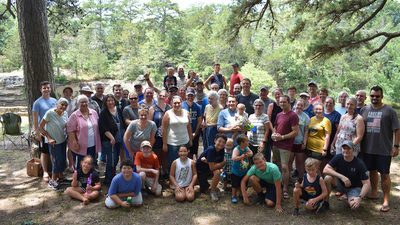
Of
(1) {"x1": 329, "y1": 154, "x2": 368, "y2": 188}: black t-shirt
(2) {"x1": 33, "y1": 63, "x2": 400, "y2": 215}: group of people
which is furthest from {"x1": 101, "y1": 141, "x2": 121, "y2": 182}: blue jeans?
(1) {"x1": 329, "y1": 154, "x2": 368, "y2": 188}: black t-shirt

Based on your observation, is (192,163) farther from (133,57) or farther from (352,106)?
(133,57)

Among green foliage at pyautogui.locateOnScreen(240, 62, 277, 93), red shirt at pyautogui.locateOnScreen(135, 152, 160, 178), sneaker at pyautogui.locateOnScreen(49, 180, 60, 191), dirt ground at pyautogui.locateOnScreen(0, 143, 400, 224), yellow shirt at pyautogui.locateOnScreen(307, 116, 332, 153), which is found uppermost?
green foliage at pyautogui.locateOnScreen(240, 62, 277, 93)

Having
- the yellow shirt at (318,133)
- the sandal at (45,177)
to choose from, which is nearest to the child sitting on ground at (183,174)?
the yellow shirt at (318,133)

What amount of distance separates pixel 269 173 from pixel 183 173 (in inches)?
52.6

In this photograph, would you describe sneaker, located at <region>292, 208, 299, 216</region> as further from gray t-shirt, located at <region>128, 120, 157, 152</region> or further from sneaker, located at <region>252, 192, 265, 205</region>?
gray t-shirt, located at <region>128, 120, 157, 152</region>

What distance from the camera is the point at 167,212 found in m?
3.73

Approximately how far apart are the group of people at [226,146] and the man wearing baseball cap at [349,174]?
0.5 inches

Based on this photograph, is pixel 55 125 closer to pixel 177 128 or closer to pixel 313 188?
pixel 177 128

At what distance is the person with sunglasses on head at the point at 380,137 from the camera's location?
3771 mm

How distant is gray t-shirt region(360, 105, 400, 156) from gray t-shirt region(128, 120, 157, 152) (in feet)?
10.8

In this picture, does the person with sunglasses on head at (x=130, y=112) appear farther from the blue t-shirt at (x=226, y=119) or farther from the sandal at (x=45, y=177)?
the sandal at (x=45, y=177)

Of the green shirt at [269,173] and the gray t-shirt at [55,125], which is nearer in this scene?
the green shirt at [269,173]

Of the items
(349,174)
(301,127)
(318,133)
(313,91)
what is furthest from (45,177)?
(313,91)

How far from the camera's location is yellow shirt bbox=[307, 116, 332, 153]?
4324 mm
